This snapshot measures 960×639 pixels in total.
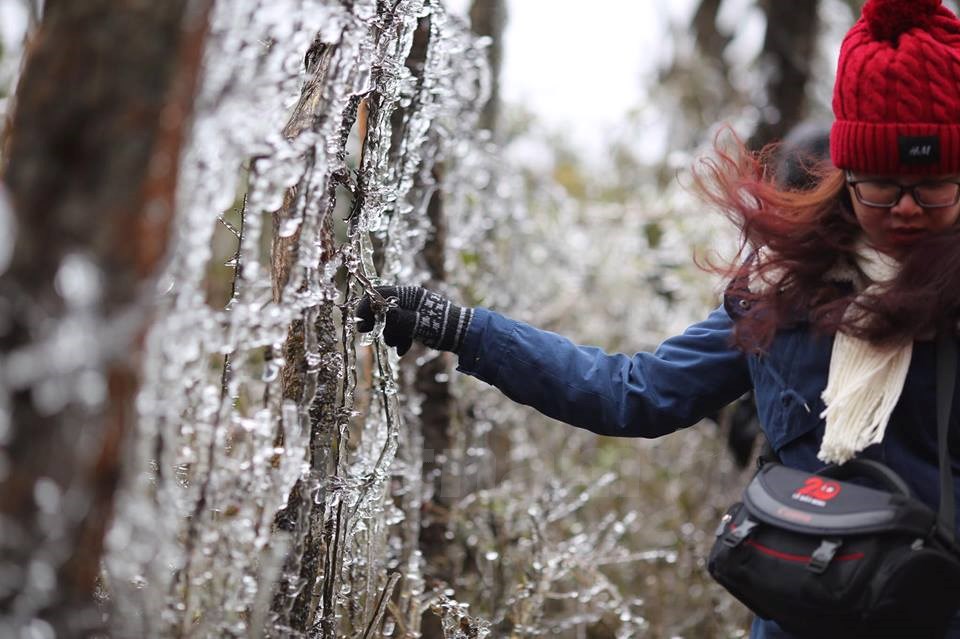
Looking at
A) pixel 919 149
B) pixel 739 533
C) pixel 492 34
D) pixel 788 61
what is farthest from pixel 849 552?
pixel 788 61

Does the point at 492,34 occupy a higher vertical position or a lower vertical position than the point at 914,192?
higher

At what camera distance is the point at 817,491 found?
1620 millimetres

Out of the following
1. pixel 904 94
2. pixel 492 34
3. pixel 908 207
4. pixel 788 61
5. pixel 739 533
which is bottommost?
pixel 739 533

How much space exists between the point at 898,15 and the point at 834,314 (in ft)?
1.73

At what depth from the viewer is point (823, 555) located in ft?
5.05

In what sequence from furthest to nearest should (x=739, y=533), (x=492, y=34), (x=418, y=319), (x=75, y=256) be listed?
(x=492, y=34)
(x=418, y=319)
(x=739, y=533)
(x=75, y=256)

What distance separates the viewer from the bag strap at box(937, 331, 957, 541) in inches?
61.1

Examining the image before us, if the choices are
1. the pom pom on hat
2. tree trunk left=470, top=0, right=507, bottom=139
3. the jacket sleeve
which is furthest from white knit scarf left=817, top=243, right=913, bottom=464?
tree trunk left=470, top=0, right=507, bottom=139

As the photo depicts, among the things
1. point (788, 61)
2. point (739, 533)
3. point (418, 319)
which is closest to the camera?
point (739, 533)

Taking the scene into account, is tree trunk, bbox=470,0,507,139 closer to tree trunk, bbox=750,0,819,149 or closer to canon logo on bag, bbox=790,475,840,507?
tree trunk, bbox=750,0,819,149

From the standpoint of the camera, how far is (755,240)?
1.91 metres

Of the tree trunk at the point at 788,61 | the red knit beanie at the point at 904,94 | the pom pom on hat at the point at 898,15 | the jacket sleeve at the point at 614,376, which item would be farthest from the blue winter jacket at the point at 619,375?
the tree trunk at the point at 788,61

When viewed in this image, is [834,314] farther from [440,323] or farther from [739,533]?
[440,323]

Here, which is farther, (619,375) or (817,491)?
(619,375)
